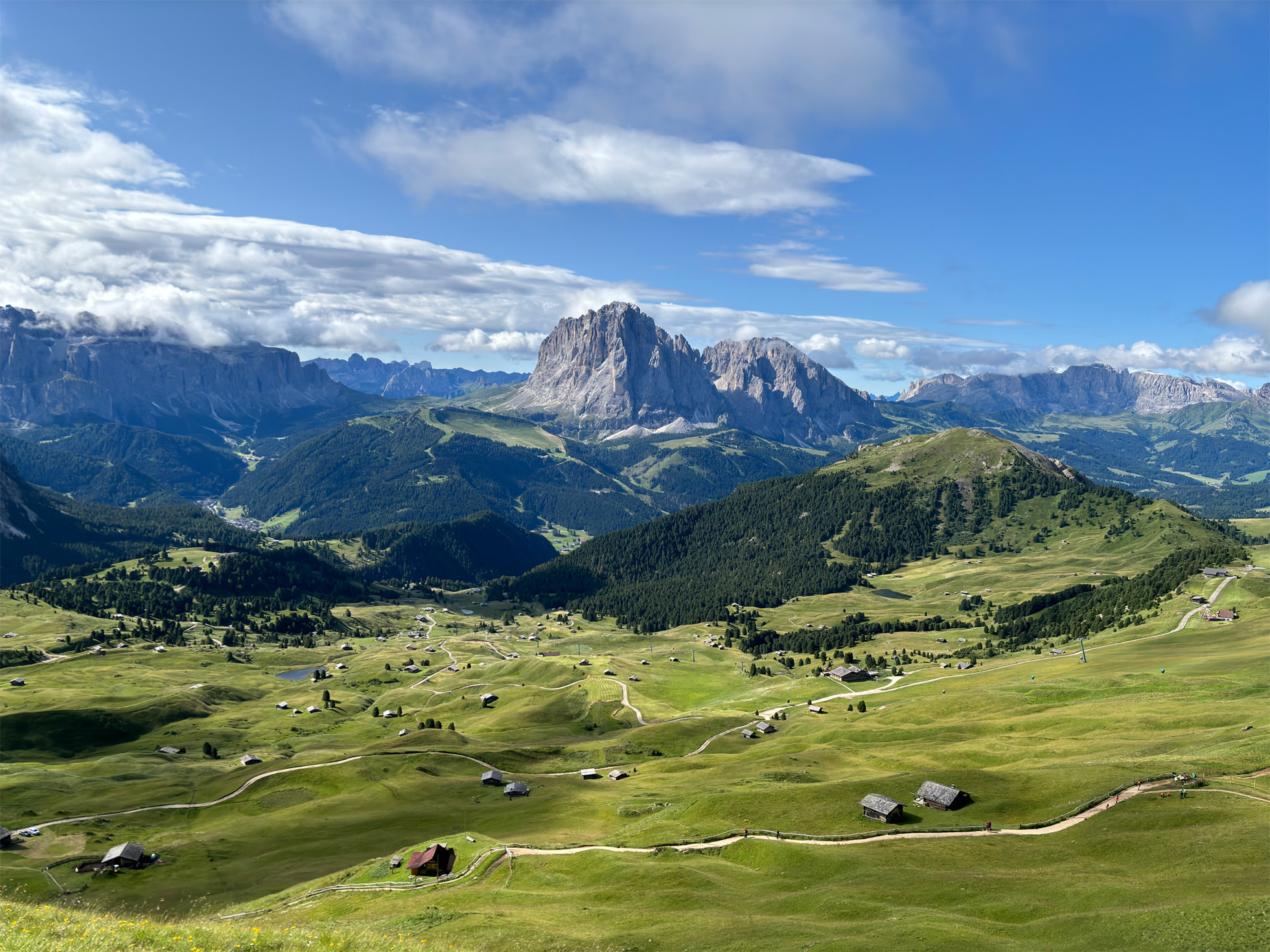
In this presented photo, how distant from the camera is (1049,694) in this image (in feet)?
488

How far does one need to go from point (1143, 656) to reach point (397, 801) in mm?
169394

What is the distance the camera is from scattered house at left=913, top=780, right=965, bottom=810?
9050cm

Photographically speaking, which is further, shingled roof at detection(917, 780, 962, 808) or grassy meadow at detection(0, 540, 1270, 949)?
shingled roof at detection(917, 780, 962, 808)

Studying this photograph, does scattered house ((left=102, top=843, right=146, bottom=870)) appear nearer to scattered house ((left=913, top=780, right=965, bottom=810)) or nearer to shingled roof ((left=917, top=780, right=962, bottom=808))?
scattered house ((left=913, top=780, right=965, bottom=810))

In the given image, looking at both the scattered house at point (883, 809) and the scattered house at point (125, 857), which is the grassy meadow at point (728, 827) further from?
the scattered house at point (125, 857)

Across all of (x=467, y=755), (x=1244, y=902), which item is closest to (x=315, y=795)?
(x=467, y=755)

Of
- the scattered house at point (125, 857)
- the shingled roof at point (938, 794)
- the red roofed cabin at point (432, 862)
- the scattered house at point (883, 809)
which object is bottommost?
the scattered house at point (125, 857)

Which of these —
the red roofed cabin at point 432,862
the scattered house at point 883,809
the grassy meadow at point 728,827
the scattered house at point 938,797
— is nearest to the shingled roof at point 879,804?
the scattered house at point 883,809

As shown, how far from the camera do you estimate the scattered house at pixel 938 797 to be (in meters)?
90.5

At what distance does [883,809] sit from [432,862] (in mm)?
54403

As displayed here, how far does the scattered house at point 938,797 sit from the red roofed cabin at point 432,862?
192 ft

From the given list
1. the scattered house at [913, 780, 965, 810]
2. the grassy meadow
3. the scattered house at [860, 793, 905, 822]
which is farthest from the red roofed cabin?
the scattered house at [913, 780, 965, 810]

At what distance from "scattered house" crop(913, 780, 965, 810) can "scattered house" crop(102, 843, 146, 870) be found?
108 m

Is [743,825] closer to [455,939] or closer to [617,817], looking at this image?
[617,817]
